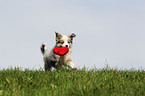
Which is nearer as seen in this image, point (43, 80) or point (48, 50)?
point (43, 80)

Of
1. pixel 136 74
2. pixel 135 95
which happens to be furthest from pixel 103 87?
pixel 136 74

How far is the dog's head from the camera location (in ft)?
23.5

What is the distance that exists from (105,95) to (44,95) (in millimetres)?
1194

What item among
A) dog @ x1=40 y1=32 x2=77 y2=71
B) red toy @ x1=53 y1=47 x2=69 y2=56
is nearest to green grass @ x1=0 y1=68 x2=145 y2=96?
red toy @ x1=53 y1=47 x2=69 y2=56

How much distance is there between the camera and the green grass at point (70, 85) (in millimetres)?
4211

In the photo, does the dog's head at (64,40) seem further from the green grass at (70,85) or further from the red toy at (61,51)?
the green grass at (70,85)

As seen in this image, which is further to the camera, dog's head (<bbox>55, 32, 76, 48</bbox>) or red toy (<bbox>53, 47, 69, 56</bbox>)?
dog's head (<bbox>55, 32, 76, 48</bbox>)

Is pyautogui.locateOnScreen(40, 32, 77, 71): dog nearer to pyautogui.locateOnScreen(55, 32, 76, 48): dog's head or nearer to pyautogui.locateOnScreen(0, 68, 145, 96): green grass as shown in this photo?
pyautogui.locateOnScreen(55, 32, 76, 48): dog's head

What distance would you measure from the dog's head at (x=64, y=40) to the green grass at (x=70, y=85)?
3.59ft

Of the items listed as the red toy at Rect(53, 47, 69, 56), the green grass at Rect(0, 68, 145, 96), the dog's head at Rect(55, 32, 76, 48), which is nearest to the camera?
the green grass at Rect(0, 68, 145, 96)

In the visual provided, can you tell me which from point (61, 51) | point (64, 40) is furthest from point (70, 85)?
point (64, 40)

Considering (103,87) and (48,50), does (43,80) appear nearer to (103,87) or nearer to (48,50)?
(103,87)

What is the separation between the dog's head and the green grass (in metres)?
1.09

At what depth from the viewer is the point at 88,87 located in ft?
14.3
